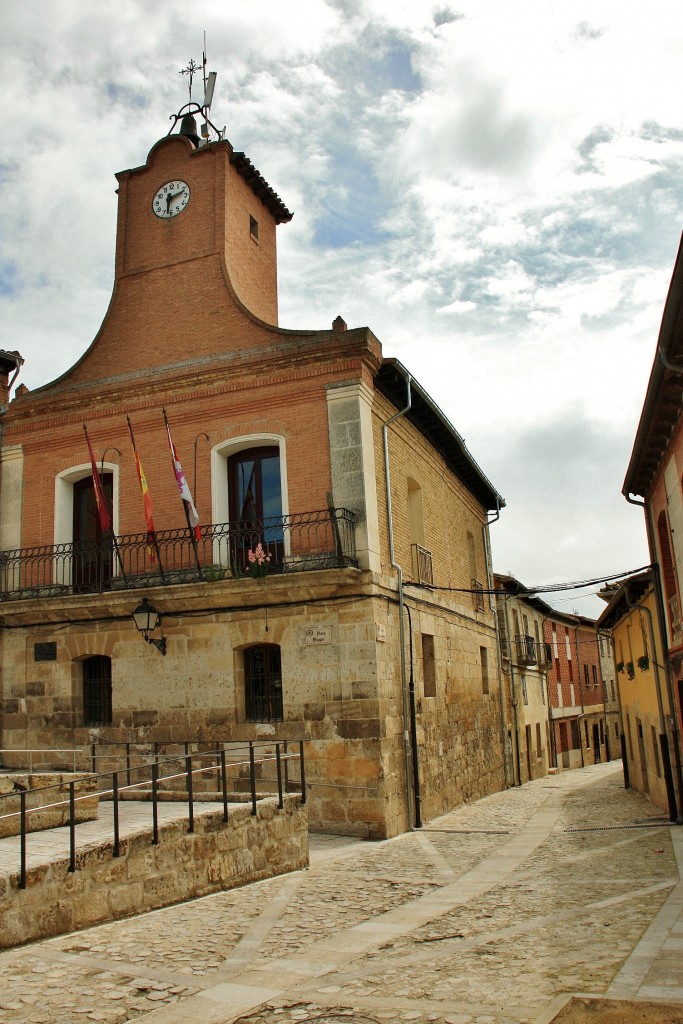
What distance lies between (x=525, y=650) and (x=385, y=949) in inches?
898

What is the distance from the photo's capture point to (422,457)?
55.4 feet

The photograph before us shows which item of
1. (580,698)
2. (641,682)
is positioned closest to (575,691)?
(580,698)

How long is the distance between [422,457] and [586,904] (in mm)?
10230

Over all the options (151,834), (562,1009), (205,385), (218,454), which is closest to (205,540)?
(218,454)

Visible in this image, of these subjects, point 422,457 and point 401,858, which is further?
point 422,457

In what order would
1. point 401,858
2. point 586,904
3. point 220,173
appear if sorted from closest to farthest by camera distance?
point 586,904 < point 401,858 < point 220,173

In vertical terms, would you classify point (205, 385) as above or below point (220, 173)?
below

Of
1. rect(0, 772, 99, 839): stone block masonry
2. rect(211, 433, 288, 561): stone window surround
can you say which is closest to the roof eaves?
rect(211, 433, 288, 561): stone window surround

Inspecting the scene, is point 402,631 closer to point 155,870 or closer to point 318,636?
point 318,636

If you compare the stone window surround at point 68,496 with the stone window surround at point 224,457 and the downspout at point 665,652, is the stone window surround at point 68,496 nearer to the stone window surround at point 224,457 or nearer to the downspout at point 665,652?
the stone window surround at point 224,457

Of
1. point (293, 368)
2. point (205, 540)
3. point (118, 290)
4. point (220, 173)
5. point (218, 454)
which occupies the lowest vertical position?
point (205, 540)

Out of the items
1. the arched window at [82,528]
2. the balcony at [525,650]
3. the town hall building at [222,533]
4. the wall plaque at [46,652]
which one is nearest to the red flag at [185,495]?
the town hall building at [222,533]

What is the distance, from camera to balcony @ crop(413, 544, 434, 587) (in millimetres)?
15281

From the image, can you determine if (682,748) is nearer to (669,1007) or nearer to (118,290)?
(669,1007)
